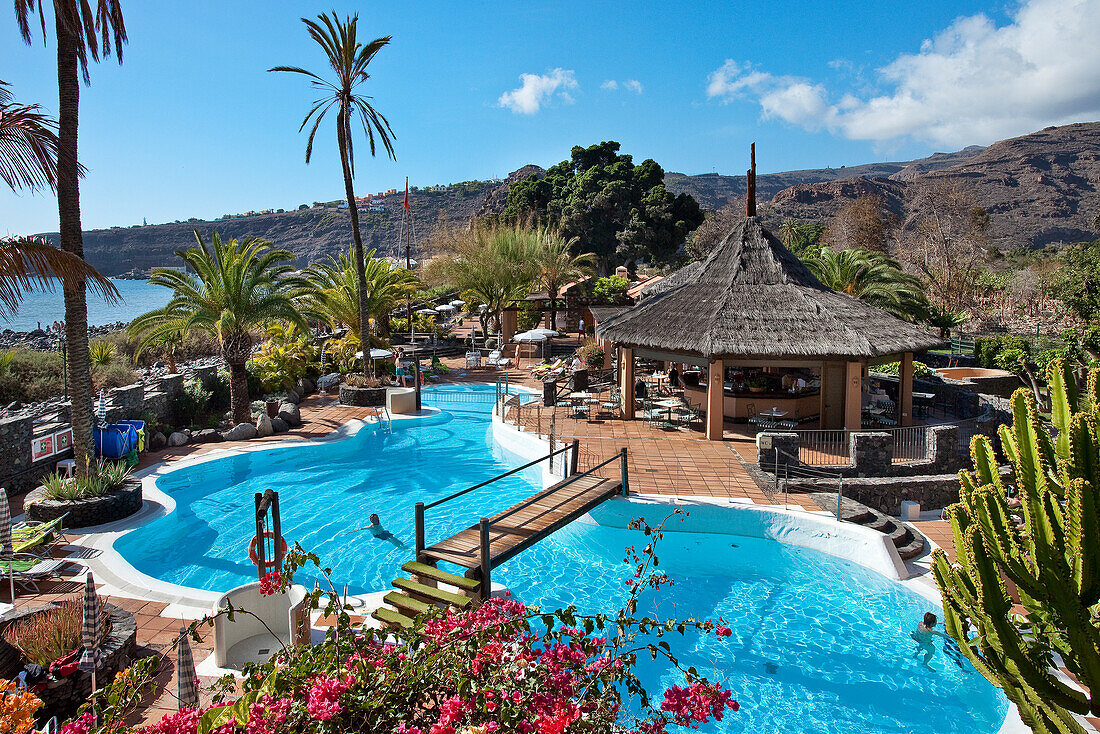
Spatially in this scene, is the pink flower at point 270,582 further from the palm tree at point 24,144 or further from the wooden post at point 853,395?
the wooden post at point 853,395

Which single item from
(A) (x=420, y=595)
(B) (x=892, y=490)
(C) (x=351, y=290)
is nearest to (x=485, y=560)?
(A) (x=420, y=595)

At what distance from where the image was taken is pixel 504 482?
14.7m

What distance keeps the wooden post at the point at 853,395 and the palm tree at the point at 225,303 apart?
14.7 metres

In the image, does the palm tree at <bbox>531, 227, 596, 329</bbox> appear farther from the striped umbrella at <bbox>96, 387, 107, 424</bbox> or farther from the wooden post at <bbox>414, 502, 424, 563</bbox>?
the wooden post at <bbox>414, 502, 424, 563</bbox>

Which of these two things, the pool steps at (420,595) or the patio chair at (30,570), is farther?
the patio chair at (30,570)

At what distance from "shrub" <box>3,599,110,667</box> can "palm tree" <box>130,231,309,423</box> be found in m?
11.5

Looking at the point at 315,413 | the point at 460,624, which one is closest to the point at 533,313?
the point at 315,413

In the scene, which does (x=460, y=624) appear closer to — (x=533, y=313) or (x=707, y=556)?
(x=707, y=556)

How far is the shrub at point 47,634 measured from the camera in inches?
233

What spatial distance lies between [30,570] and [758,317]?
14292mm

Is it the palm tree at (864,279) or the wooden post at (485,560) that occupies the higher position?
the palm tree at (864,279)

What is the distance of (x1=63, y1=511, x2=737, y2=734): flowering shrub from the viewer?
277 centimetres

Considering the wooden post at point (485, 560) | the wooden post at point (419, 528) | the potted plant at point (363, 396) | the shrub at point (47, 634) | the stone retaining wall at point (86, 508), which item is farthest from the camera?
the potted plant at point (363, 396)

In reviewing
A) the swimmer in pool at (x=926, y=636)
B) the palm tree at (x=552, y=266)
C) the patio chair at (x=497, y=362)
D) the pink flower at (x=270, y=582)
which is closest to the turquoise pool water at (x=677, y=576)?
the swimmer in pool at (x=926, y=636)
